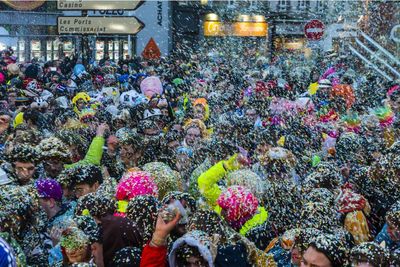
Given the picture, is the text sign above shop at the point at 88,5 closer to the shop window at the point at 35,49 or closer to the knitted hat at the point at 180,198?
the knitted hat at the point at 180,198

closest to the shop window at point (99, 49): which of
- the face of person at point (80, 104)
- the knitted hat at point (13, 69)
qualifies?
the knitted hat at point (13, 69)

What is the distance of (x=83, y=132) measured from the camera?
26.8ft

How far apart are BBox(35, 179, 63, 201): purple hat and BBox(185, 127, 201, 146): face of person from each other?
9.50 feet

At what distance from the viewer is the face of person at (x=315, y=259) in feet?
12.1

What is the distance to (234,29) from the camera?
40500 mm

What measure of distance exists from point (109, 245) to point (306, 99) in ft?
23.7

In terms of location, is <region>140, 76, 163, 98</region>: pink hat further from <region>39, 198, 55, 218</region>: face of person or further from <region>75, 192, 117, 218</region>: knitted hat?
<region>75, 192, 117, 218</region>: knitted hat

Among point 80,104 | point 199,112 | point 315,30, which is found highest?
point 315,30

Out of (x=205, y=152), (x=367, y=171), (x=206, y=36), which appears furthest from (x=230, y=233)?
(x=206, y=36)

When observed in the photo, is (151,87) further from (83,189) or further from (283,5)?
(283,5)

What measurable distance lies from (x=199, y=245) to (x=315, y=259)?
61 cm

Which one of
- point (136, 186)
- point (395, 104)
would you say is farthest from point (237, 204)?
point (395, 104)

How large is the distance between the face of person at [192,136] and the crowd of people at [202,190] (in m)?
0.01

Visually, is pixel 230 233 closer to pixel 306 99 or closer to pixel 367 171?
pixel 367 171
